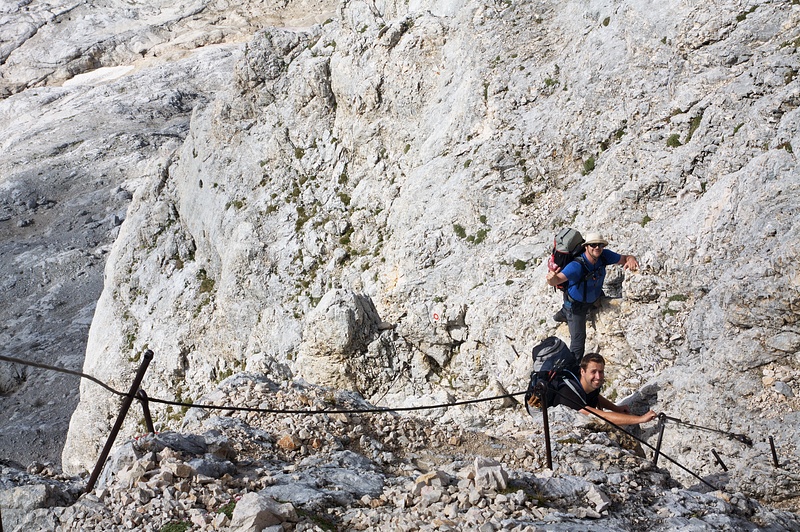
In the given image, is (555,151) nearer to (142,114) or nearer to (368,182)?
(368,182)

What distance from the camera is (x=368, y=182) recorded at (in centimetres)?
2364

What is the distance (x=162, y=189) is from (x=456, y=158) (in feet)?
66.8

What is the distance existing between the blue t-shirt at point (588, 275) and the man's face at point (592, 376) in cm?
224

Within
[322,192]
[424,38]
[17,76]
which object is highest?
[17,76]

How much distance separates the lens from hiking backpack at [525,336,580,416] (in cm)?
1016

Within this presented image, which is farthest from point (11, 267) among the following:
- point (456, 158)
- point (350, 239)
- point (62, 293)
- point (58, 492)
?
point (58, 492)

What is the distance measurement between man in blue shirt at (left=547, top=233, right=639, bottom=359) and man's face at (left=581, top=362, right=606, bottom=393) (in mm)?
2094

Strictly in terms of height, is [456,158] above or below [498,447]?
above

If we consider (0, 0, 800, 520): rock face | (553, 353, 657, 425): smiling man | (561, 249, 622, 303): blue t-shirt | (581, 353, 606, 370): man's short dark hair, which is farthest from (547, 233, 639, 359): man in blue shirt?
(553, 353, 657, 425): smiling man

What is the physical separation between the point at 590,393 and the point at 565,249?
9.46 feet

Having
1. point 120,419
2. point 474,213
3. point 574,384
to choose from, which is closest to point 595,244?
point 574,384

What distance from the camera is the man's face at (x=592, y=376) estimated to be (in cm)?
994

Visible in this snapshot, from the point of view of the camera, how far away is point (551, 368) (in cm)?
1027

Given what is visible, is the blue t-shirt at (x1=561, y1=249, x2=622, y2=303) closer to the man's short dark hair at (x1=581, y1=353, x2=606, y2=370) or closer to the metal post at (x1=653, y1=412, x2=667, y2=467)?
the man's short dark hair at (x1=581, y1=353, x2=606, y2=370)
